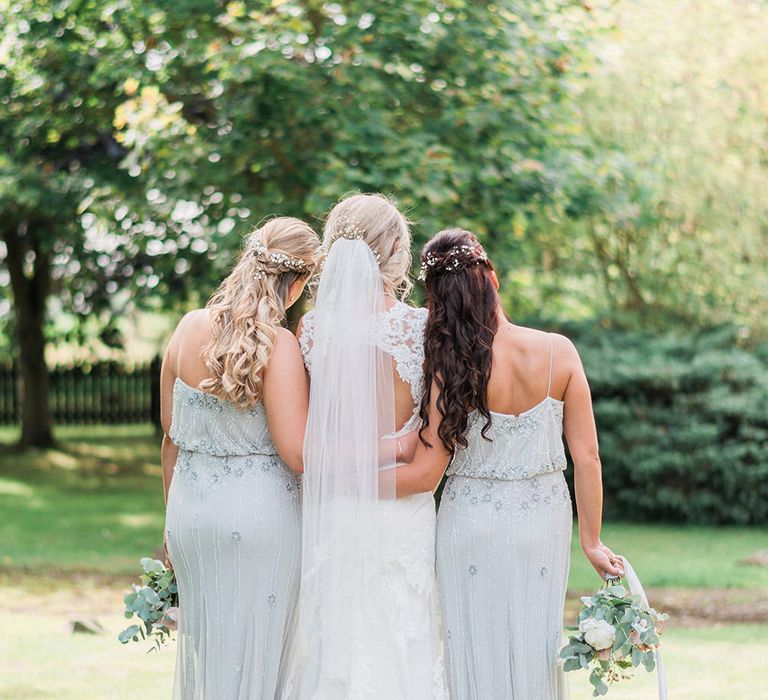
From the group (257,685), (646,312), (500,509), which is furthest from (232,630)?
(646,312)

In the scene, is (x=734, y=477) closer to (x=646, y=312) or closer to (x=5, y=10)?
(x=646, y=312)

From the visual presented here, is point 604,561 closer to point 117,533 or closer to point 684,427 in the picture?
point 684,427

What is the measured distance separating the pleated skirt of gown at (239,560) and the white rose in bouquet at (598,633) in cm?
105

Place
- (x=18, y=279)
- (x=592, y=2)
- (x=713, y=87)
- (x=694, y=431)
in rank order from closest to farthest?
(x=592, y=2), (x=694, y=431), (x=713, y=87), (x=18, y=279)

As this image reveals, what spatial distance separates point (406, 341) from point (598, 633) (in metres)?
1.20

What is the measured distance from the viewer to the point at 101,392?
23.2 meters

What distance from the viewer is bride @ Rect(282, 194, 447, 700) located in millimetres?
4055

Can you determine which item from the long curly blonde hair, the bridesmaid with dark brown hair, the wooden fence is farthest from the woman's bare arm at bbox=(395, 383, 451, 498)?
the wooden fence

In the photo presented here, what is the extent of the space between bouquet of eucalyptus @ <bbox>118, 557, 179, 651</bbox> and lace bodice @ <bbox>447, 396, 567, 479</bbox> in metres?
1.25

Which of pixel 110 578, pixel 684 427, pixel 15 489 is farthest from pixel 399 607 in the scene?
pixel 15 489

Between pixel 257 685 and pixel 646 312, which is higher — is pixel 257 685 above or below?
above

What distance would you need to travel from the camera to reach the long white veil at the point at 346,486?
405 centimetres

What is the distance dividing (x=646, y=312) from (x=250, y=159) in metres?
5.33

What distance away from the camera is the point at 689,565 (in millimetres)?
9797
